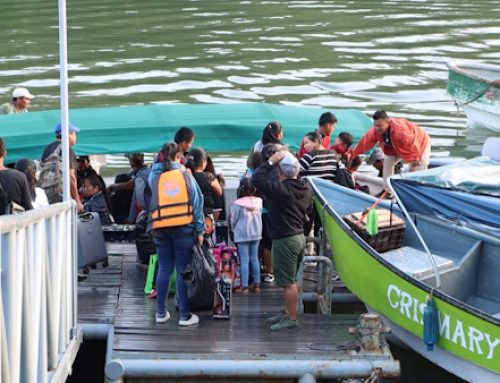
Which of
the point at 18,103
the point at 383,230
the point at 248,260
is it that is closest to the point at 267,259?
the point at 248,260

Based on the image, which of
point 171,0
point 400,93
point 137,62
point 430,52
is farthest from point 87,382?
point 171,0

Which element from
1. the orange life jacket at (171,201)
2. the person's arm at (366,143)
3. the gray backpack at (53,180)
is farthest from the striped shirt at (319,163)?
the gray backpack at (53,180)

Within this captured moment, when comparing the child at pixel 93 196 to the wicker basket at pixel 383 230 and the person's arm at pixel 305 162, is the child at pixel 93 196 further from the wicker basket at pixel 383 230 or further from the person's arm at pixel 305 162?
the wicker basket at pixel 383 230

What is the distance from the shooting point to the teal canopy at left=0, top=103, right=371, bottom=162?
41.2 feet

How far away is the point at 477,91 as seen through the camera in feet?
75.5

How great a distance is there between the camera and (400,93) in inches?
1023

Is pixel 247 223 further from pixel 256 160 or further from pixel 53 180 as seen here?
pixel 53 180

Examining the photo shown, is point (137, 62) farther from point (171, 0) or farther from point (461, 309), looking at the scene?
point (461, 309)

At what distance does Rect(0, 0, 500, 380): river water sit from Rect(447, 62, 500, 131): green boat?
0.41m

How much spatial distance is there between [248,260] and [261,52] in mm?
19202

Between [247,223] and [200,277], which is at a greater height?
[247,223]

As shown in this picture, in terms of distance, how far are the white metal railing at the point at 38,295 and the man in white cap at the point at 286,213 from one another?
1.89 m

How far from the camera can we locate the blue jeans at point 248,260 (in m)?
10.9

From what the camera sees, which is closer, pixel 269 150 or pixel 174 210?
pixel 174 210
